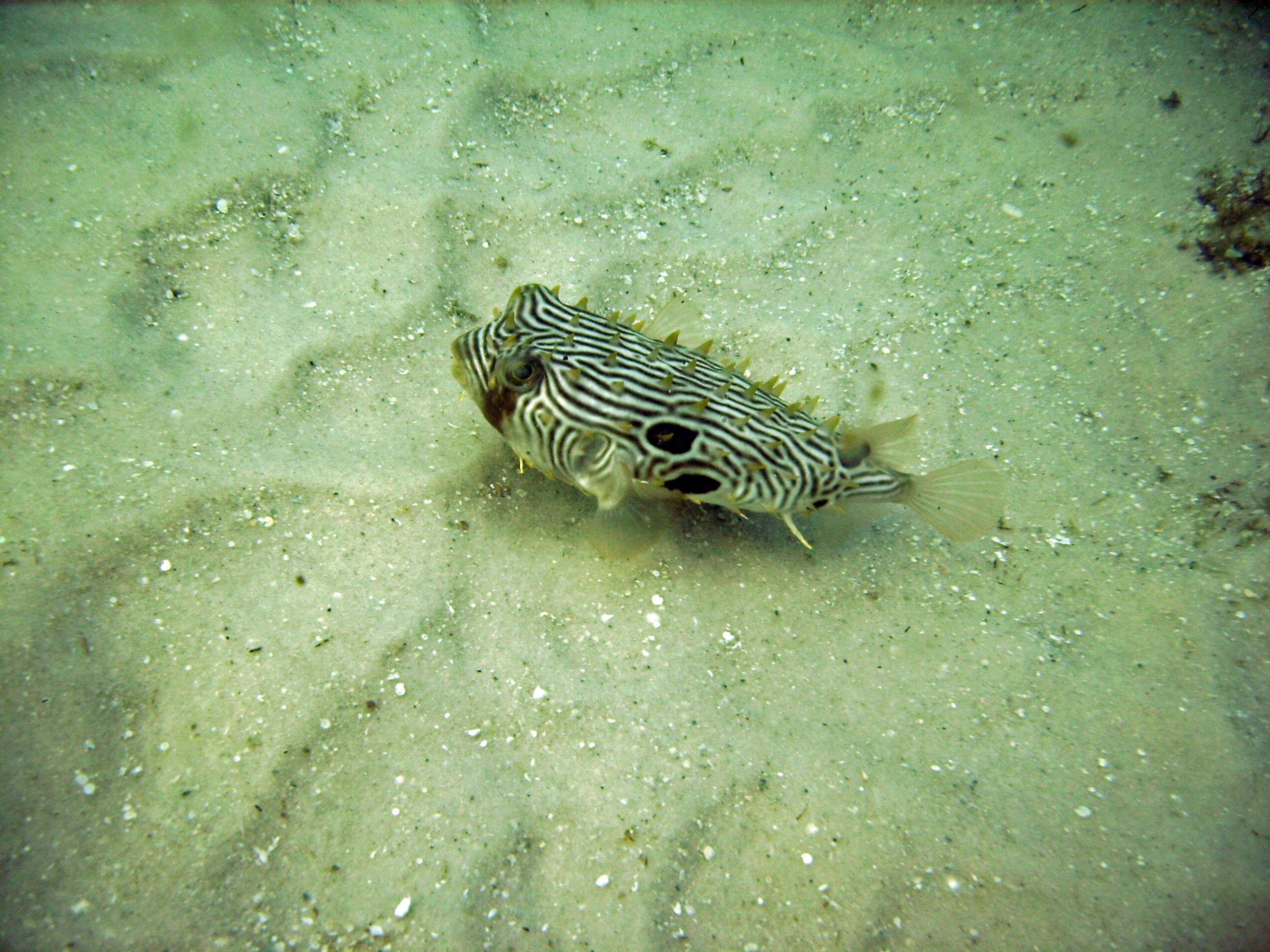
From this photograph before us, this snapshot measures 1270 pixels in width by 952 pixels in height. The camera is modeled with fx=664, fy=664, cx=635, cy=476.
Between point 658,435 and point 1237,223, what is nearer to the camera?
point 658,435

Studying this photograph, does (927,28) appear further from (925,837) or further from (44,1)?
(44,1)

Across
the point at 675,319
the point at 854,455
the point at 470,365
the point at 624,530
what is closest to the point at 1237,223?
the point at 854,455

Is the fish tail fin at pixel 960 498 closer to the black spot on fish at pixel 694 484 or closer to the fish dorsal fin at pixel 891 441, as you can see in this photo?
the fish dorsal fin at pixel 891 441

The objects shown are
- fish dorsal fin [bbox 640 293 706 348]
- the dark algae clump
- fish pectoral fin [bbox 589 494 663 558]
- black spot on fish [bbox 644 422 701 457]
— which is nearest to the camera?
black spot on fish [bbox 644 422 701 457]

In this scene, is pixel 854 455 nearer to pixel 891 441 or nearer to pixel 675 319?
pixel 891 441

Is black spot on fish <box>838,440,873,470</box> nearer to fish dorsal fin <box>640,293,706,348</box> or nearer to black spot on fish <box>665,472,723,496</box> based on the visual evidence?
black spot on fish <box>665,472,723,496</box>

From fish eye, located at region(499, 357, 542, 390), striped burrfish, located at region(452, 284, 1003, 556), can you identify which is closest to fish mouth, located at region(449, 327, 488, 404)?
striped burrfish, located at region(452, 284, 1003, 556)

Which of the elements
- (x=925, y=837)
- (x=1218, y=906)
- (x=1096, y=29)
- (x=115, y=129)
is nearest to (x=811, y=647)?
(x=925, y=837)
